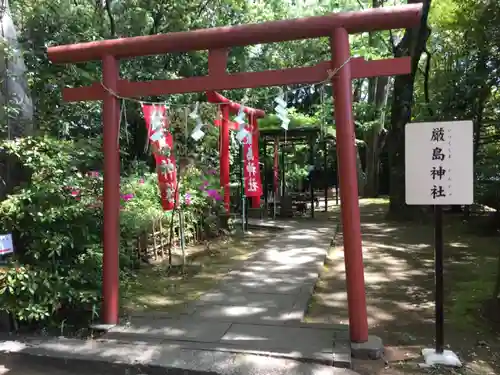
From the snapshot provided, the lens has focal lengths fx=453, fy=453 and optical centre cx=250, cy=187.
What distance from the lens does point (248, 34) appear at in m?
4.58

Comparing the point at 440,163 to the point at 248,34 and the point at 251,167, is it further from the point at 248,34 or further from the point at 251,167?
the point at 251,167

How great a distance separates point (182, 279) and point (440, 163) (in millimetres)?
4522

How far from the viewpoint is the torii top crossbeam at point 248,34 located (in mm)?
4246

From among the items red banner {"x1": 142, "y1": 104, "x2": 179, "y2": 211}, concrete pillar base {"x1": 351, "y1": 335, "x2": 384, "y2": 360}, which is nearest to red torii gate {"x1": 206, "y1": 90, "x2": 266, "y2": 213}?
red banner {"x1": 142, "y1": 104, "x2": 179, "y2": 211}

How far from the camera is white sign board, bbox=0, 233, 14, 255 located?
4.70 m

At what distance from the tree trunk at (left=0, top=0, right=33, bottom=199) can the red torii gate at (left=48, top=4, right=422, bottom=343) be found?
0.54 metres

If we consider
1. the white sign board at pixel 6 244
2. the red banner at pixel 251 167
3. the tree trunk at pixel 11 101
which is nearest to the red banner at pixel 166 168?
the tree trunk at pixel 11 101

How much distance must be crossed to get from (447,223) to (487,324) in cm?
888

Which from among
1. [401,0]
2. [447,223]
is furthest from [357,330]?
[401,0]

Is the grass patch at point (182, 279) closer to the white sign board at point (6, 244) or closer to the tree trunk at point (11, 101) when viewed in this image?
the white sign board at point (6, 244)

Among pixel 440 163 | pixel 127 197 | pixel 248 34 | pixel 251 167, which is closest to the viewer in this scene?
pixel 440 163

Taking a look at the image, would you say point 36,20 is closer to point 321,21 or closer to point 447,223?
point 321,21

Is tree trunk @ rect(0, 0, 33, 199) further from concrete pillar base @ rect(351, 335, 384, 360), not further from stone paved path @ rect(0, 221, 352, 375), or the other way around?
concrete pillar base @ rect(351, 335, 384, 360)

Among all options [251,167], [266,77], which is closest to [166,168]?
[266,77]
